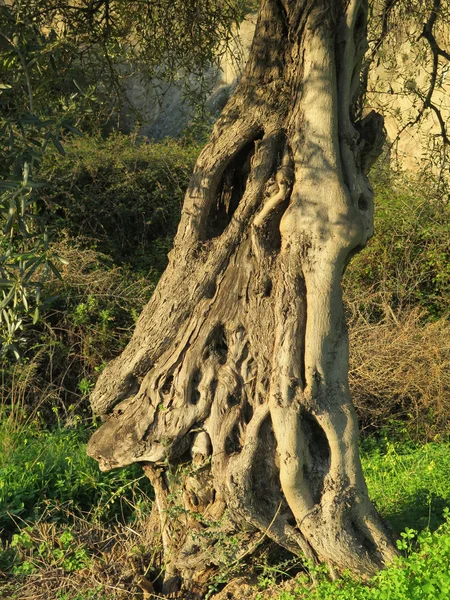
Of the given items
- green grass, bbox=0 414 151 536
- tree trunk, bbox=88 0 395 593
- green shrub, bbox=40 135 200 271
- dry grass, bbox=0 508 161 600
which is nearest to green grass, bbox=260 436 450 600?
tree trunk, bbox=88 0 395 593

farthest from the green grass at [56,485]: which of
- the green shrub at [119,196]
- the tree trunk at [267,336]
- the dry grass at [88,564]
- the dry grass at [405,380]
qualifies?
the green shrub at [119,196]

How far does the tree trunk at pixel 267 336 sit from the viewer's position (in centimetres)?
424

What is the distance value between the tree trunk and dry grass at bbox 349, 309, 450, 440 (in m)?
4.04

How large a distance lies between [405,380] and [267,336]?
4342 millimetres

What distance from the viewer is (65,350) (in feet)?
29.0

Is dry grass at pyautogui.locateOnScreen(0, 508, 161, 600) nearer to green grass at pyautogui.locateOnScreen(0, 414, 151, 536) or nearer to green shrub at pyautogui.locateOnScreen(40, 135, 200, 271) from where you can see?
green grass at pyautogui.locateOnScreen(0, 414, 151, 536)

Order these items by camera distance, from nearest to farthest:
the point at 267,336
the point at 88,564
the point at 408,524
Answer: the point at 267,336 → the point at 88,564 → the point at 408,524

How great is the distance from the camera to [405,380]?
8.36 m

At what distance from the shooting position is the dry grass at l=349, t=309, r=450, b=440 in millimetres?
8281

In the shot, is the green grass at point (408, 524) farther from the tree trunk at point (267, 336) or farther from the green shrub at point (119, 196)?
the green shrub at point (119, 196)

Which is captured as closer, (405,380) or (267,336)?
(267,336)

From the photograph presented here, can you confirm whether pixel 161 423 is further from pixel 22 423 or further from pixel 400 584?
pixel 22 423

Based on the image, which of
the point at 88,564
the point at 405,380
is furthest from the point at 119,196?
the point at 88,564

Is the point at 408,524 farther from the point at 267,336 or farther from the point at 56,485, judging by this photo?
the point at 56,485
